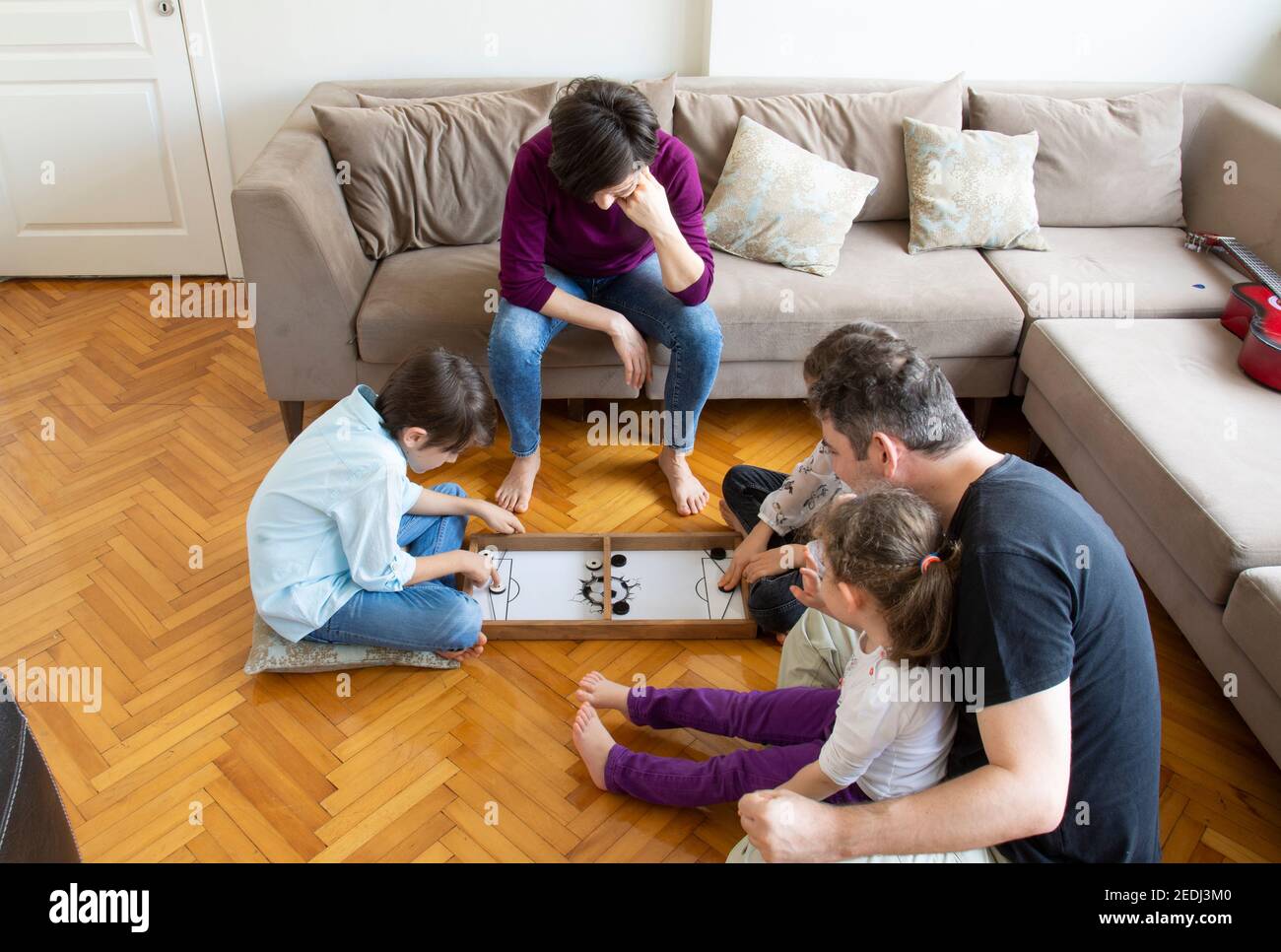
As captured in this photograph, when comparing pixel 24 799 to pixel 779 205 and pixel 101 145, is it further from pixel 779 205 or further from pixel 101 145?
pixel 101 145

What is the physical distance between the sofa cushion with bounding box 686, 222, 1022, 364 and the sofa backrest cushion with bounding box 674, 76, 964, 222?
41 cm

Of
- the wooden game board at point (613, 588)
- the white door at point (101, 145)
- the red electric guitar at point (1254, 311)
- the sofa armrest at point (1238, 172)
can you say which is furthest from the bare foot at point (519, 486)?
the sofa armrest at point (1238, 172)

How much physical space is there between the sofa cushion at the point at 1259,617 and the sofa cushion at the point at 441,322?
1.48 m

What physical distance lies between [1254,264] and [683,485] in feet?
5.45

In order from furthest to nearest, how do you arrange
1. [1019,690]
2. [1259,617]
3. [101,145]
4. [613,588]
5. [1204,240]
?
[101,145]
[1204,240]
[613,588]
[1259,617]
[1019,690]

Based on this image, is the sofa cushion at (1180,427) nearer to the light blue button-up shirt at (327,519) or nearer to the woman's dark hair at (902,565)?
the woman's dark hair at (902,565)

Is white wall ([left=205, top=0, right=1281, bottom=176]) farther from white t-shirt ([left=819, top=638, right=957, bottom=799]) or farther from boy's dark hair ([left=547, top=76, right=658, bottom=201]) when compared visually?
white t-shirt ([left=819, top=638, right=957, bottom=799])

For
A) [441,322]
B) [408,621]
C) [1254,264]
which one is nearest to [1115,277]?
[1254,264]

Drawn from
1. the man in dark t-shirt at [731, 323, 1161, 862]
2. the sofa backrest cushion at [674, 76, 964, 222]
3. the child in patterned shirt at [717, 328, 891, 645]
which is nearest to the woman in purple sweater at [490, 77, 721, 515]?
the child in patterned shirt at [717, 328, 891, 645]

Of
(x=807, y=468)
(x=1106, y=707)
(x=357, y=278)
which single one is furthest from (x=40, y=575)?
(x=1106, y=707)

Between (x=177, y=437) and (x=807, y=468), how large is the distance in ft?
5.57

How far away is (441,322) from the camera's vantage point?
2.54 meters

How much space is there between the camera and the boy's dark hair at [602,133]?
6.98 ft
